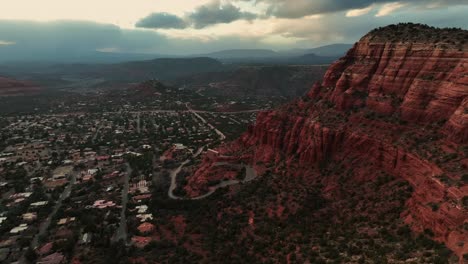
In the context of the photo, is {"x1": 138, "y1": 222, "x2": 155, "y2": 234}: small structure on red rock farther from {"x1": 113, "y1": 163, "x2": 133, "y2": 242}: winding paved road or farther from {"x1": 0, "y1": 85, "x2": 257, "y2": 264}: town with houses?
{"x1": 113, "y1": 163, "x2": 133, "y2": 242}: winding paved road

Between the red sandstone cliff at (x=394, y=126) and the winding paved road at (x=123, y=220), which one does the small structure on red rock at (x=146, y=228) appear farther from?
the red sandstone cliff at (x=394, y=126)

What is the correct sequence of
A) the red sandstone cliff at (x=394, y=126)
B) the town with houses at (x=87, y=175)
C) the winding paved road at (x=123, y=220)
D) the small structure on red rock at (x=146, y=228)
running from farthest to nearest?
the small structure on red rock at (x=146, y=228)
the winding paved road at (x=123, y=220)
the town with houses at (x=87, y=175)
the red sandstone cliff at (x=394, y=126)

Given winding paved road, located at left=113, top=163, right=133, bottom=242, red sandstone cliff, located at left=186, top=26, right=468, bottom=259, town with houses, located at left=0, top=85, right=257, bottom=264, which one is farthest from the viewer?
winding paved road, located at left=113, top=163, right=133, bottom=242

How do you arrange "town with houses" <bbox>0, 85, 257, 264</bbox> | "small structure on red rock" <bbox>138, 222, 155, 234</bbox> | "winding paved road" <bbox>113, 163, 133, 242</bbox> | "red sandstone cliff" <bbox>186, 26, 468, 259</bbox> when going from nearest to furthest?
"red sandstone cliff" <bbox>186, 26, 468, 259</bbox>
"town with houses" <bbox>0, 85, 257, 264</bbox>
"winding paved road" <bbox>113, 163, 133, 242</bbox>
"small structure on red rock" <bbox>138, 222, 155, 234</bbox>

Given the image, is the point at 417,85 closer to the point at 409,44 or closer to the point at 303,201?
the point at 409,44

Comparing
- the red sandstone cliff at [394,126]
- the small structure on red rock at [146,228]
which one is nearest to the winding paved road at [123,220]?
the small structure on red rock at [146,228]

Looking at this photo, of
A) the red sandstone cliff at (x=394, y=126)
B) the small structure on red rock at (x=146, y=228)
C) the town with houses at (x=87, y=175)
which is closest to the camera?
the red sandstone cliff at (x=394, y=126)

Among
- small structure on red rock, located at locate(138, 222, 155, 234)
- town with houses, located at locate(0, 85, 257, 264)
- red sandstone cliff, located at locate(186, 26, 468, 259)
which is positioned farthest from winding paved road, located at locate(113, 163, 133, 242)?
red sandstone cliff, located at locate(186, 26, 468, 259)

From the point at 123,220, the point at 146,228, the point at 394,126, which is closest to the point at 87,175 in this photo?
the point at 123,220

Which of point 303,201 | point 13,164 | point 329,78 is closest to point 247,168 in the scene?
point 303,201
